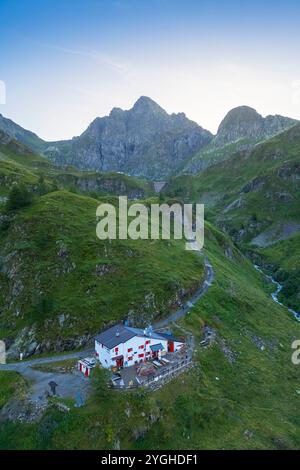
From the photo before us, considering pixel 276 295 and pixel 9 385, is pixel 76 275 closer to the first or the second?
pixel 9 385

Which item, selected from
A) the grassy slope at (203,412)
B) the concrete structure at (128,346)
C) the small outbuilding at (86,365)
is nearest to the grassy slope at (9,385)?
the grassy slope at (203,412)

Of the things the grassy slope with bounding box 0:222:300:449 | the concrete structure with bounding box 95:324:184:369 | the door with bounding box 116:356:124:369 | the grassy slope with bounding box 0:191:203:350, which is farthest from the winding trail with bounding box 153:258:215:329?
the door with bounding box 116:356:124:369

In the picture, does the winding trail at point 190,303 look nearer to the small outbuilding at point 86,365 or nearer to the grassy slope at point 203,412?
the grassy slope at point 203,412

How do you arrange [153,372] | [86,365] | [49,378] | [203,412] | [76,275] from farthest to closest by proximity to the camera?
1. [76,275]
2. [49,378]
3. [86,365]
4. [153,372]
5. [203,412]

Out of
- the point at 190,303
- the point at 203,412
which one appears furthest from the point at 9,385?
the point at 190,303
